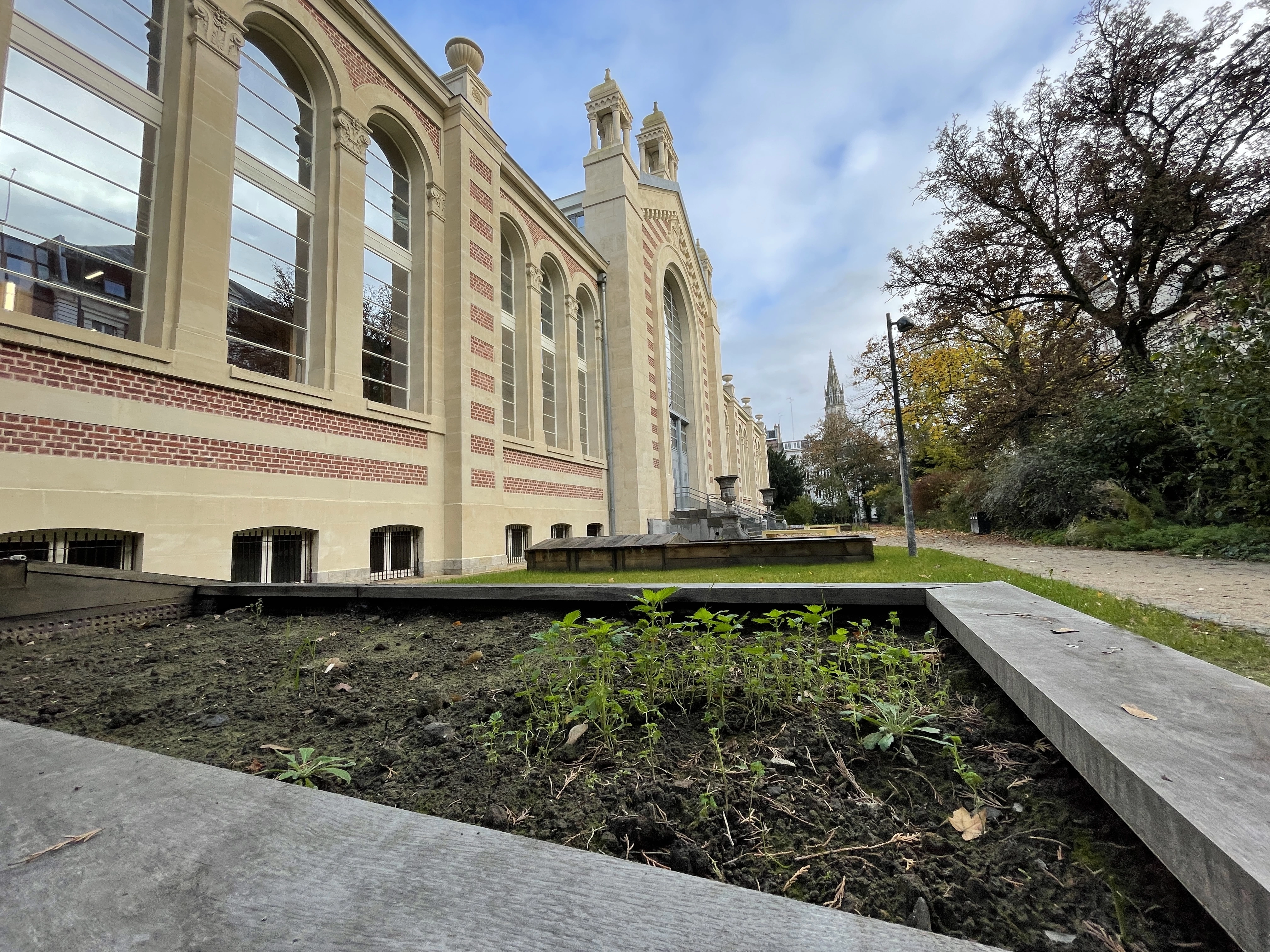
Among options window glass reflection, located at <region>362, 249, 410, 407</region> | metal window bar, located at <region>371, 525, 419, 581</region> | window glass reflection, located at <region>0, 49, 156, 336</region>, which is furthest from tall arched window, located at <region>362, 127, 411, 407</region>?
window glass reflection, located at <region>0, 49, 156, 336</region>

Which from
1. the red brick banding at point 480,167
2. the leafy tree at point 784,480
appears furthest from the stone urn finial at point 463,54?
the leafy tree at point 784,480

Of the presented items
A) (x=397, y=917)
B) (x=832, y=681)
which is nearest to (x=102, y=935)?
(x=397, y=917)

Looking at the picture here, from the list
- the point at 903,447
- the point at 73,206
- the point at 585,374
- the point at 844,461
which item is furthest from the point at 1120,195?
the point at 844,461

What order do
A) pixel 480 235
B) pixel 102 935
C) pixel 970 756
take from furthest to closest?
pixel 480 235, pixel 970 756, pixel 102 935

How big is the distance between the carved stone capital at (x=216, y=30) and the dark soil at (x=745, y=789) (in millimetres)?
8013

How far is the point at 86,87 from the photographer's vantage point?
19.8 feet

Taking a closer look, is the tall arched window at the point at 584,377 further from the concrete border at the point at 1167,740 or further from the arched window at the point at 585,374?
the concrete border at the point at 1167,740

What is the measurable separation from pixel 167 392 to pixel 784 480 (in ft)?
161

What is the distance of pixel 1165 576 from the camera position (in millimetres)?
6566

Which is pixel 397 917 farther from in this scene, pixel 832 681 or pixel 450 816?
pixel 832 681

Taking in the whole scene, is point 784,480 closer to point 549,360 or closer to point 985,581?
point 549,360

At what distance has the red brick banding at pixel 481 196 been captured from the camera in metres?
11.1

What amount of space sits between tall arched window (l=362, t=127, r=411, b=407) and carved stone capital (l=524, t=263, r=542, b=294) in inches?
138

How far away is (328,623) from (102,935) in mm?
3108
